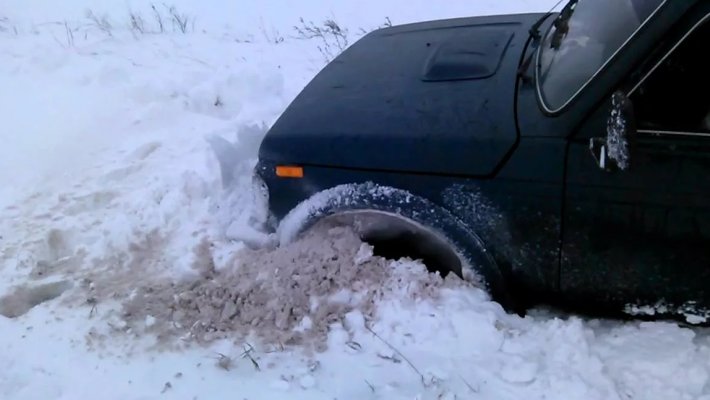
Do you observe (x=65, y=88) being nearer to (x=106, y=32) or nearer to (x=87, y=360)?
(x=106, y=32)

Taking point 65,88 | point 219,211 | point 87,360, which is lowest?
point 87,360

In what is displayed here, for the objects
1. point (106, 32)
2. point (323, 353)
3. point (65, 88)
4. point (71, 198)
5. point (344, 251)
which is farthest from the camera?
point (106, 32)

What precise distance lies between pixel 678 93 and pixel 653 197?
369mm

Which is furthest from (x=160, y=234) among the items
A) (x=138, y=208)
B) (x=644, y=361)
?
(x=644, y=361)

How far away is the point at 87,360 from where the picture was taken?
9.44 feet

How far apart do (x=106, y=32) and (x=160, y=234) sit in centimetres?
430

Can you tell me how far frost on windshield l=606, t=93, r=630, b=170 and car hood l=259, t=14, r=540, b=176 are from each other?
0.40 m

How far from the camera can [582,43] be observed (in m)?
2.75

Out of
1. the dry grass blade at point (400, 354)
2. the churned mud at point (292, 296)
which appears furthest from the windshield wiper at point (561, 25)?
the dry grass blade at point (400, 354)

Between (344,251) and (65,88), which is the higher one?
(65,88)

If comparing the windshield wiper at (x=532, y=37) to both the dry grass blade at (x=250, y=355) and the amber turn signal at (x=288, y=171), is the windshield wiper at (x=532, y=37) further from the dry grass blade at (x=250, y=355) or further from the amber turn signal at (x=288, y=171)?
the dry grass blade at (x=250, y=355)

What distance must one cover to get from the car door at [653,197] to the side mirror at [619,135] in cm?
2

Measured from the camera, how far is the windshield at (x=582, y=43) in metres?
2.54

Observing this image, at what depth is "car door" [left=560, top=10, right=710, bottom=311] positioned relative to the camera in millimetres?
2361
